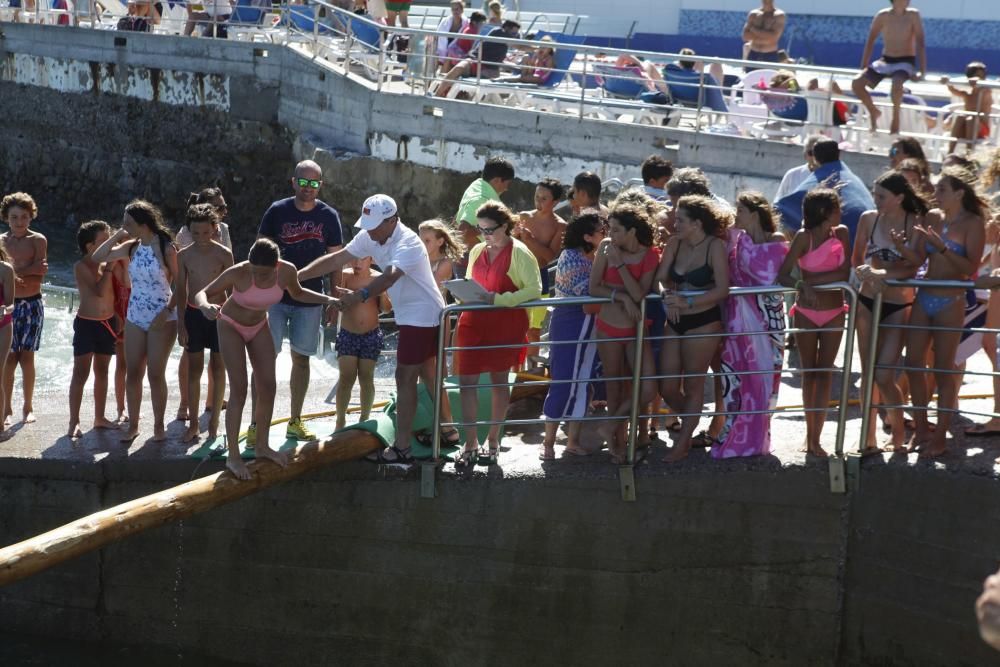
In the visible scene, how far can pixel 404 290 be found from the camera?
7.80 m

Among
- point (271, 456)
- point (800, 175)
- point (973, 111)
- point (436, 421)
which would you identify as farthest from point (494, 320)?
point (973, 111)

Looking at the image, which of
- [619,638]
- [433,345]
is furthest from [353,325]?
[619,638]

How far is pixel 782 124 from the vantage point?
49.4 ft

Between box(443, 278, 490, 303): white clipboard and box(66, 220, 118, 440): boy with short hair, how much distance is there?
2936mm

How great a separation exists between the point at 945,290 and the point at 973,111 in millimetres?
6625

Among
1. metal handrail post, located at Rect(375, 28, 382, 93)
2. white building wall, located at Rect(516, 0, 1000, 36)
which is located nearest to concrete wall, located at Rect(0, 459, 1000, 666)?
metal handrail post, located at Rect(375, 28, 382, 93)

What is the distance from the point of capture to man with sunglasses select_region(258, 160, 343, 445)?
846 cm

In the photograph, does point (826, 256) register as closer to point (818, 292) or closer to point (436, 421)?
point (818, 292)

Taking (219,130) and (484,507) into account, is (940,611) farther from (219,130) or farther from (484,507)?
(219,130)

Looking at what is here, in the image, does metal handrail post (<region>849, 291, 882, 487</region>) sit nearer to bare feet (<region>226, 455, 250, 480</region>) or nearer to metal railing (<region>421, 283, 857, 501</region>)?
metal railing (<region>421, 283, 857, 501</region>)

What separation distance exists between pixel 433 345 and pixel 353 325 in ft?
2.41

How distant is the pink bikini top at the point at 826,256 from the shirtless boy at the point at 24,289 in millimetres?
5474

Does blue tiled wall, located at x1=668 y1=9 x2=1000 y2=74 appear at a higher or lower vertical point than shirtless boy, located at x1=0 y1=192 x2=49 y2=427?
higher

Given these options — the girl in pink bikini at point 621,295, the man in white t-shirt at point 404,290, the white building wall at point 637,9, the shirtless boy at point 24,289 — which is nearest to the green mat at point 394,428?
the man in white t-shirt at point 404,290
